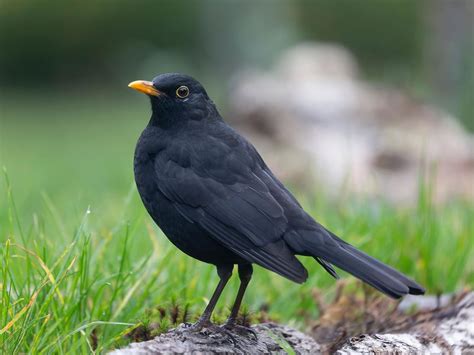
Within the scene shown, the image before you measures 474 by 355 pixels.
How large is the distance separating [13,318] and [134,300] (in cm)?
75

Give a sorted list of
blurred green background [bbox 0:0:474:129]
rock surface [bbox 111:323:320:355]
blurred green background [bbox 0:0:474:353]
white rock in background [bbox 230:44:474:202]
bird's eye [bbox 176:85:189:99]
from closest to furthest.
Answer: rock surface [bbox 111:323:320:355] → blurred green background [bbox 0:0:474:353] → bird's eye [bbox 176:85:189:99] → white rock in background [bbox 230:44:474:202] → blurred green background [bbox 0:0:474:129]

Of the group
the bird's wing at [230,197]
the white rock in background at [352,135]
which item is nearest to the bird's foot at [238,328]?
the bird's wing at [230,197]

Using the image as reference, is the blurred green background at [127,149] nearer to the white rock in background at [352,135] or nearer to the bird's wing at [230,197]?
the bird's wing at [230,197]

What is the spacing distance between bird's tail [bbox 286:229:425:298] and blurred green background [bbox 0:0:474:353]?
2.26 feet

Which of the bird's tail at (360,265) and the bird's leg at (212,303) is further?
the bird's leg at (212,303)

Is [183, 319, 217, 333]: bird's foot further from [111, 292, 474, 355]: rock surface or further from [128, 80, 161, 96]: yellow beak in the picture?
[128, 80, 161, 96]: yellow beak

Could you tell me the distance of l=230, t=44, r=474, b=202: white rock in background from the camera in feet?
26.6

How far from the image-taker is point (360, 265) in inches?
123

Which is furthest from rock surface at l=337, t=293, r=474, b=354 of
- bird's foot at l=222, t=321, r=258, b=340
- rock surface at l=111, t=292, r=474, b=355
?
bird's foot at l=222, t=321, r=258, b=340

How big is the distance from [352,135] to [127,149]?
268 inches

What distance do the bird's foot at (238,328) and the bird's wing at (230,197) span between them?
312 mm

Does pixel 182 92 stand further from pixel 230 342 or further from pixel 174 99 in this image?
pixel 230 342

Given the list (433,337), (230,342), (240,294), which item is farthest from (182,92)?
(433,337)

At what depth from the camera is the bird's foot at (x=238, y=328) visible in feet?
10.7
